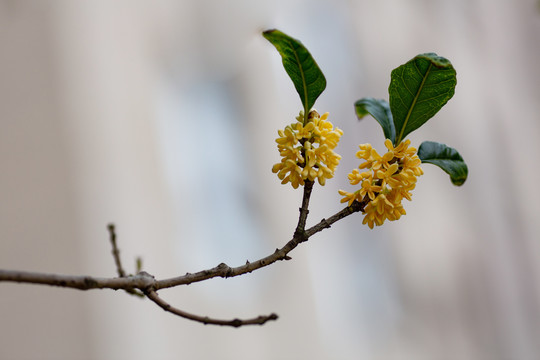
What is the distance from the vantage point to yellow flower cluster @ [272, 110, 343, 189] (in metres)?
0.40

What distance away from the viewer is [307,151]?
40cm

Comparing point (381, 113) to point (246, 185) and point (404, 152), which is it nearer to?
point (404, 152)

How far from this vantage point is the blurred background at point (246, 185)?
1.18 m

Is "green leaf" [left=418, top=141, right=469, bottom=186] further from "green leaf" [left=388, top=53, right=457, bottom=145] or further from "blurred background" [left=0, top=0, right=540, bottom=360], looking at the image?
"blurred background" [left=0, top=0, right=540, bottom=360]

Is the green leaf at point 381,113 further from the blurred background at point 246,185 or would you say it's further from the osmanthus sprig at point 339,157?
the blurred background at point 246,185

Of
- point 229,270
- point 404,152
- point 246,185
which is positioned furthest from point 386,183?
point 246,185

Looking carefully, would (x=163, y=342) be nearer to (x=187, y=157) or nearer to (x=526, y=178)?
(x=187, y=157)

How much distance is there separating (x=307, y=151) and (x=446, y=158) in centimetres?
17

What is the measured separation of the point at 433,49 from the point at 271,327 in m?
1.42

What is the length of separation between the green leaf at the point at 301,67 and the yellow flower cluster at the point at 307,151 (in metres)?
0.02

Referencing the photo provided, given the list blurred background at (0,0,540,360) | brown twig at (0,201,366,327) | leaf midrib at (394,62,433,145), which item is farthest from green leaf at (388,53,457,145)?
blurred background at (0,0,540,360)

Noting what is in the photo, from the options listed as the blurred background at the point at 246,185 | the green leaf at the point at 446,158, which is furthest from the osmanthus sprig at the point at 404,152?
the blurred background at the point at 246,185

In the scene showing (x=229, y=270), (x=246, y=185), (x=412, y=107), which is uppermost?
(x=246, y=185)

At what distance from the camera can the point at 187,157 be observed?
152cm
